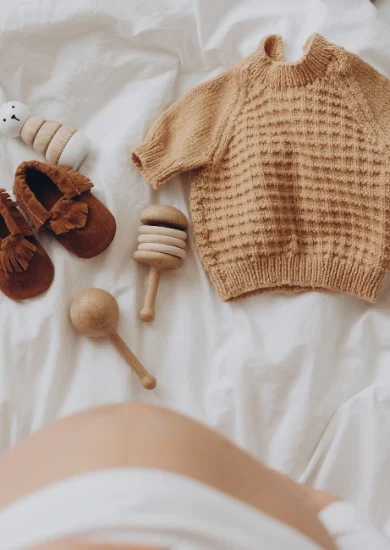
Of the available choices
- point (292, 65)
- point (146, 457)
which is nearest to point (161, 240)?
point (292, 65)

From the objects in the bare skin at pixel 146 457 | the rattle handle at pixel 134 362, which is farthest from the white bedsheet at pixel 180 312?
the bare skin at pixel 146 457

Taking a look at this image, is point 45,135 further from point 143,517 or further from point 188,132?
point 143,517

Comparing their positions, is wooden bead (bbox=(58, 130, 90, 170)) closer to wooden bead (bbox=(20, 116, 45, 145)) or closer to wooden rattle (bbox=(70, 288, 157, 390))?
wooden bead (bbox=(20, 116, 45, 145))

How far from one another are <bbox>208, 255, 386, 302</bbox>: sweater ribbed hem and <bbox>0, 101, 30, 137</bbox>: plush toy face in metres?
0.37

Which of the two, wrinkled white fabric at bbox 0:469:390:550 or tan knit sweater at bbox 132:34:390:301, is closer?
wrinkled white fabric at bbox 0:469:390:550

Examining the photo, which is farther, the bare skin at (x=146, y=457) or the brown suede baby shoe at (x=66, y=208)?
the brown suede baby shoe at (x=66, y=208)

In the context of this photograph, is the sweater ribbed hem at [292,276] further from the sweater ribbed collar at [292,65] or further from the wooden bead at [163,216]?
the sweater ribbed collar at [292,65]

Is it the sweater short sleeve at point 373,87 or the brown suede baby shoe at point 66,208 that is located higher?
the sweater short sleeve at point 373,87

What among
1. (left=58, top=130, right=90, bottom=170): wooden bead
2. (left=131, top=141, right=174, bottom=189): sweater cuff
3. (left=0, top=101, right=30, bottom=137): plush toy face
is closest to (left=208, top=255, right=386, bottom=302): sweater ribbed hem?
(left=131, top=141, right=174, bottom=189): sweater cuff

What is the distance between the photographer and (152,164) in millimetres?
871

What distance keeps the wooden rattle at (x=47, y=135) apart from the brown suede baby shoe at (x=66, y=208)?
0.08 feet

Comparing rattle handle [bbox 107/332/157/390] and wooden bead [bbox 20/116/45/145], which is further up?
wooden bead [bbox 20/116/45/145]

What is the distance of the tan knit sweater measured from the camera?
85cm

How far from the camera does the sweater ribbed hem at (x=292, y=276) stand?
0.85 meters
